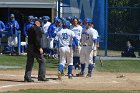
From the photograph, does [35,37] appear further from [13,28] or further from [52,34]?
[13,28]

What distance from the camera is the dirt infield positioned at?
13.7m

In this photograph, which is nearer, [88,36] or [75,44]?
[75,44]

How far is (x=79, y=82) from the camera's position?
14.9 metres

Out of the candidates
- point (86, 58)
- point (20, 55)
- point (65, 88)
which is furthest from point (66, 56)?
point (20, 55)

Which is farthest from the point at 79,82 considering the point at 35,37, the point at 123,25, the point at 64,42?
the point at 123,25

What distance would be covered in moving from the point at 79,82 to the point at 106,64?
609cm

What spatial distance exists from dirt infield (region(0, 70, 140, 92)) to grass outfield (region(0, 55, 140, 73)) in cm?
158

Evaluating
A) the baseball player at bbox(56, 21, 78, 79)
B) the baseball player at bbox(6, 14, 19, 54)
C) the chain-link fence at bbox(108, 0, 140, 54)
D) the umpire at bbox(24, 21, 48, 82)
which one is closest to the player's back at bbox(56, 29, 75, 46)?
the baseball player at bbox(56, 21, 78, 79)

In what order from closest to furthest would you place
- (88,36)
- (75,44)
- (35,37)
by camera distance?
(35,37) < (75,44) < (88,36)

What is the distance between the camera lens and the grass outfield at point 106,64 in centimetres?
1902

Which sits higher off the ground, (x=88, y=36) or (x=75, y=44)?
(x=88, y=36)

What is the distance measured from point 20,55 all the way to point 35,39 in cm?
944

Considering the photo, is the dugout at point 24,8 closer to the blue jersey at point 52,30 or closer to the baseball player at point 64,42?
the blue jersey at point 52,30

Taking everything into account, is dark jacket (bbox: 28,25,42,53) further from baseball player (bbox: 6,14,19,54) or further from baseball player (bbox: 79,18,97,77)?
baseball player (bbox: 6,14,19,54)
